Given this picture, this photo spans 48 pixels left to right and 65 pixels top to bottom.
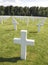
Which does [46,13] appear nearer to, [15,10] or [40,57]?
[15,10]

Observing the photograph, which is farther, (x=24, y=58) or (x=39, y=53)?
(x=39, y=53)

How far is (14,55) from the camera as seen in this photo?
22.5 ft

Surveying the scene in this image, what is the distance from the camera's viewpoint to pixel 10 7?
47.6 metres

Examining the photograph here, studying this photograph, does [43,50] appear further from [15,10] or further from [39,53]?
[15,10]

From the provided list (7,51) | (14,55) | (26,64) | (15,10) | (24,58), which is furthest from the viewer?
(15,10)

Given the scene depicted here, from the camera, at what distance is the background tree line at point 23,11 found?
46344 millimetres

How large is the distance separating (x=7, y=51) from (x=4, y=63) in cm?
131

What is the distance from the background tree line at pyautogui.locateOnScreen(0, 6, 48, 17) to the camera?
46.3 meters

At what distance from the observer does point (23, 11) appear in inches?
1886

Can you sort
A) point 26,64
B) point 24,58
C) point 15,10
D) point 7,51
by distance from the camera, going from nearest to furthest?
point 26,64, point 24,58, point 7,51, point 15,10

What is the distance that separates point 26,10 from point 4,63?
141 ft

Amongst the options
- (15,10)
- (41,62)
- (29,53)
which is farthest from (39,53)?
(15,10)

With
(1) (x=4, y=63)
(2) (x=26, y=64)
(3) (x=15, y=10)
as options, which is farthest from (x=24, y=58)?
(3) (x=15, y=10)

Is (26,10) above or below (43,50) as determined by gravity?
below
